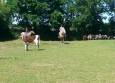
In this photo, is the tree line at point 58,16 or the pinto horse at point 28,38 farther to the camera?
the tree line at point 58,16

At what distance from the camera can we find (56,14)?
154ft

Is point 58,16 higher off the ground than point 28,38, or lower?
higher

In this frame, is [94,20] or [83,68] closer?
[83,68]

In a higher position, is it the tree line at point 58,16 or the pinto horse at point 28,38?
the tree line at point 58,16

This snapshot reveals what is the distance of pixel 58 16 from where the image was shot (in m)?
46.9

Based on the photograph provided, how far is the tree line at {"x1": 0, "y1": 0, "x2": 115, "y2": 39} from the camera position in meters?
47.1

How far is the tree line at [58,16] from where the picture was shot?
47125 mm

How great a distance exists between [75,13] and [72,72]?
43.8 meters

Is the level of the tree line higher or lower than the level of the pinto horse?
higher

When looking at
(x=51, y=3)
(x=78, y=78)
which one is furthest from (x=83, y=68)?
(x=51, y=3)

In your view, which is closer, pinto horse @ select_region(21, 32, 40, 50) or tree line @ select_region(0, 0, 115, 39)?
pinto horse @ select_region(21, 32, 40, 50)

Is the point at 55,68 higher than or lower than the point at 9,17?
lower

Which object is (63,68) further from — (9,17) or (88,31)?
(88,31)

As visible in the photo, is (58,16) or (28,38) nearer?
(28,38)
